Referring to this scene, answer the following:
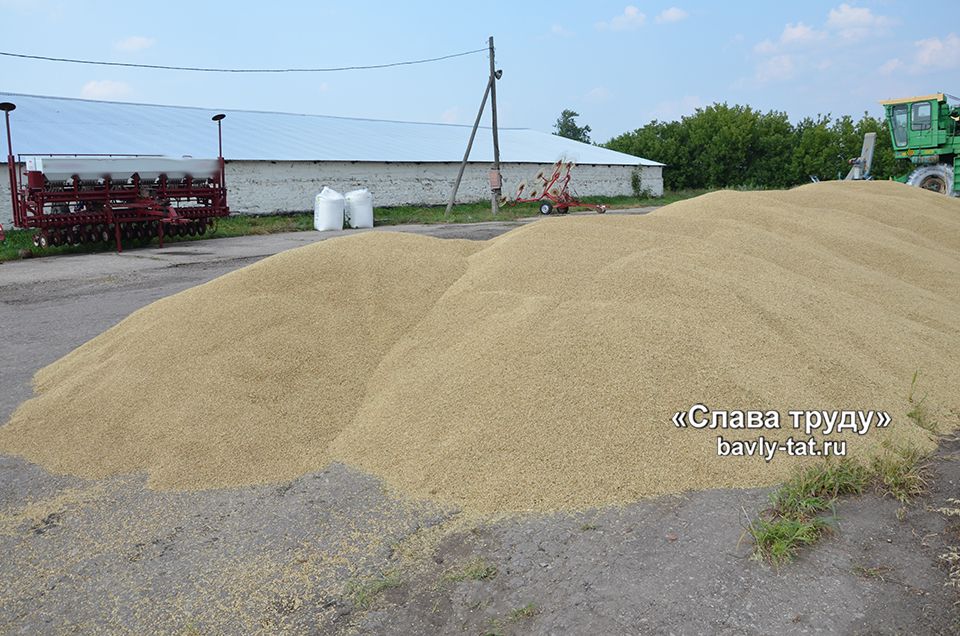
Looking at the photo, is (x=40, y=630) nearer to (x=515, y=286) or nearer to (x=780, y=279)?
(x=515, y=286)

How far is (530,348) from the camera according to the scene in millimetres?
3932

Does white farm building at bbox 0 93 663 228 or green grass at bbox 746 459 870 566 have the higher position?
white farm building at bbox 0 93 663 228

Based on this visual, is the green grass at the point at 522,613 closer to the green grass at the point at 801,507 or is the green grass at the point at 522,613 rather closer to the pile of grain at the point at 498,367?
the pile of grain at the point at 498,367

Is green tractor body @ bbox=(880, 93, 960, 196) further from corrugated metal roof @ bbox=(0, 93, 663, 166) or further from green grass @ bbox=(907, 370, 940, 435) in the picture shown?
green grass @ bbox=(907, 370, 940, 435)

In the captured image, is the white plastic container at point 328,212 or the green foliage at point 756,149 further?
the green foliage at point 756,149

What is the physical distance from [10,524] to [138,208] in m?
Answer: 11.5

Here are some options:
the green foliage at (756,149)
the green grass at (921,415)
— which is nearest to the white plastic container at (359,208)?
the green grass at (921,415)

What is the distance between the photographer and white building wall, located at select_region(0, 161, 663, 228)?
19.6 meters

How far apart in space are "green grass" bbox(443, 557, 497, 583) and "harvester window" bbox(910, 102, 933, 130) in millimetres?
19248

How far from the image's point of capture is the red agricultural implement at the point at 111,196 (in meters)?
12.3

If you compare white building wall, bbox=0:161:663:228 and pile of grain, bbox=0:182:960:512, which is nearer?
pile of grain, bbox=0:182:960:512

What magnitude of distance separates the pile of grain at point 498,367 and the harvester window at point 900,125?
1463 cm

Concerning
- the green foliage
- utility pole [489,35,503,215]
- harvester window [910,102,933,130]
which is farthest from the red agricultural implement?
the green foliage

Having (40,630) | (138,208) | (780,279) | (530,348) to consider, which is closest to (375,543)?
(40,630)
